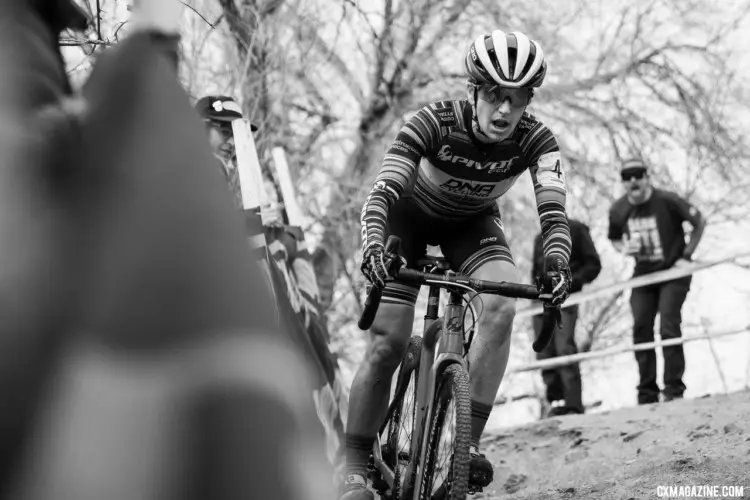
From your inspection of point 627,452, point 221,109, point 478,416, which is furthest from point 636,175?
point 478,416

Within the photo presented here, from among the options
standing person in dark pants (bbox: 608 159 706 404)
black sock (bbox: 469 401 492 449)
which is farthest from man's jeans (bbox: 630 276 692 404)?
black sock (bbox: 469 401 492 449)

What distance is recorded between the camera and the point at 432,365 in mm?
4387

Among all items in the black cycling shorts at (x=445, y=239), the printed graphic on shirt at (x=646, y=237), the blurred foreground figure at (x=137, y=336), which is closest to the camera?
the blurred foreground figure at (x=137, y=336)

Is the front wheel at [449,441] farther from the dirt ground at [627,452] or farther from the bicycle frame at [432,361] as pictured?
the dirt ground at [627,452]

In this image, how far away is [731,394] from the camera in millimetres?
8430

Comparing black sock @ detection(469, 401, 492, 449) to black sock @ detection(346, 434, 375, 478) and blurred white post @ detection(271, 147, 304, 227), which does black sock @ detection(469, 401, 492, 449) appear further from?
blurred white post @ detection(271, 147, 304, 227)

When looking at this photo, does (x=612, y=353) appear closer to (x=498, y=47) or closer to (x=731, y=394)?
(x=731, y=394)

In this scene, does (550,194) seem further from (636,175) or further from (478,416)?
(636,175)

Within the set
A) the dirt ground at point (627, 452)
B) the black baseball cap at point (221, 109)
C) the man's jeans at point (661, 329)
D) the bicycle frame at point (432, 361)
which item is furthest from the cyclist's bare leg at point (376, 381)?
the man's jeans at point (661, 329)

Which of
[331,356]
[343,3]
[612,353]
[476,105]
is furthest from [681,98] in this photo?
[476,105]

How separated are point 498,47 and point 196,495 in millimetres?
3978

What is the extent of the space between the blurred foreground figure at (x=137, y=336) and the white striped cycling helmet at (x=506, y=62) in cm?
378

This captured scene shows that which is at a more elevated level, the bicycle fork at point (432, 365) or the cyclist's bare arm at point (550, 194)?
the cyclist's bare arm at point (550, 194)

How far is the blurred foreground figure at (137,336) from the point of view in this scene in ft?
2.02
